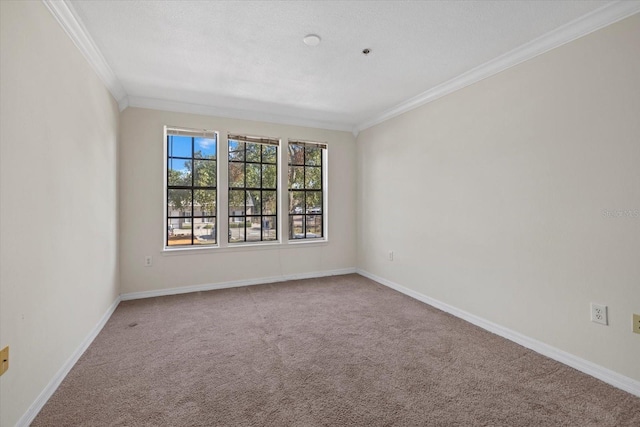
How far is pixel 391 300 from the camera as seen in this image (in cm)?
360

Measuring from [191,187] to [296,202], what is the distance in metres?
1.52

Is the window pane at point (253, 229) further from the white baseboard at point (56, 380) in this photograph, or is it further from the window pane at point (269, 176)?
the white baseboard at point (56, 380)

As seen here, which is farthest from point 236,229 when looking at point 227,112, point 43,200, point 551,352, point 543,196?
point 551,352

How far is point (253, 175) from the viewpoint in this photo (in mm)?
4355

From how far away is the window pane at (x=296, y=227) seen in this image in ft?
15.1

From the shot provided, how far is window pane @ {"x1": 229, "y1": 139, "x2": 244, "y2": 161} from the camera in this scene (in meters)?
4.21

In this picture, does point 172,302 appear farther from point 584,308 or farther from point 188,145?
point 584,308

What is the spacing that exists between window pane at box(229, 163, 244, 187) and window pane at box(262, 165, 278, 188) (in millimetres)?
322

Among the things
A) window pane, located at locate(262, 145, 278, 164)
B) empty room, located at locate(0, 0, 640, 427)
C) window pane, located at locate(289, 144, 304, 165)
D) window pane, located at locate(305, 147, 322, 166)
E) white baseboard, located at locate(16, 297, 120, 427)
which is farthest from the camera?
window pane, located at locate(305, 147, 322, 166)

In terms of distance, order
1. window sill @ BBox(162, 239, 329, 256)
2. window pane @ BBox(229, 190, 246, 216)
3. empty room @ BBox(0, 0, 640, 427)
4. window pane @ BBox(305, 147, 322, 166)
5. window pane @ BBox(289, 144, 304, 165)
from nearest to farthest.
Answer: empty room @ BBox(0, 0, 640, 427), window sill @ BBox(162, 239, 329, 256), window pane @ BBox(229, 190, 246, 216), window pane @ BBox(289, 144, 304, 165), window pane @ BBox(305, 147, 322, 166)

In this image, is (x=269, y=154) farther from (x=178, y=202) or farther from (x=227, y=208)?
(x=178, y=202)

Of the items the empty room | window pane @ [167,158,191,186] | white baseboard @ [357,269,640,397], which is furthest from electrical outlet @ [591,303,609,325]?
window pane @ [167,158,191,186]

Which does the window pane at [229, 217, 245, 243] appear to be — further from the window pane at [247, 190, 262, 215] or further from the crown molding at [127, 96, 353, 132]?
the crown molding at [127, 96, 353, 132]

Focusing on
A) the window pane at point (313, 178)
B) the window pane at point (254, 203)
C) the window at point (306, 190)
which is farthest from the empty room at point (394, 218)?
the window pane at point (313, 178)
